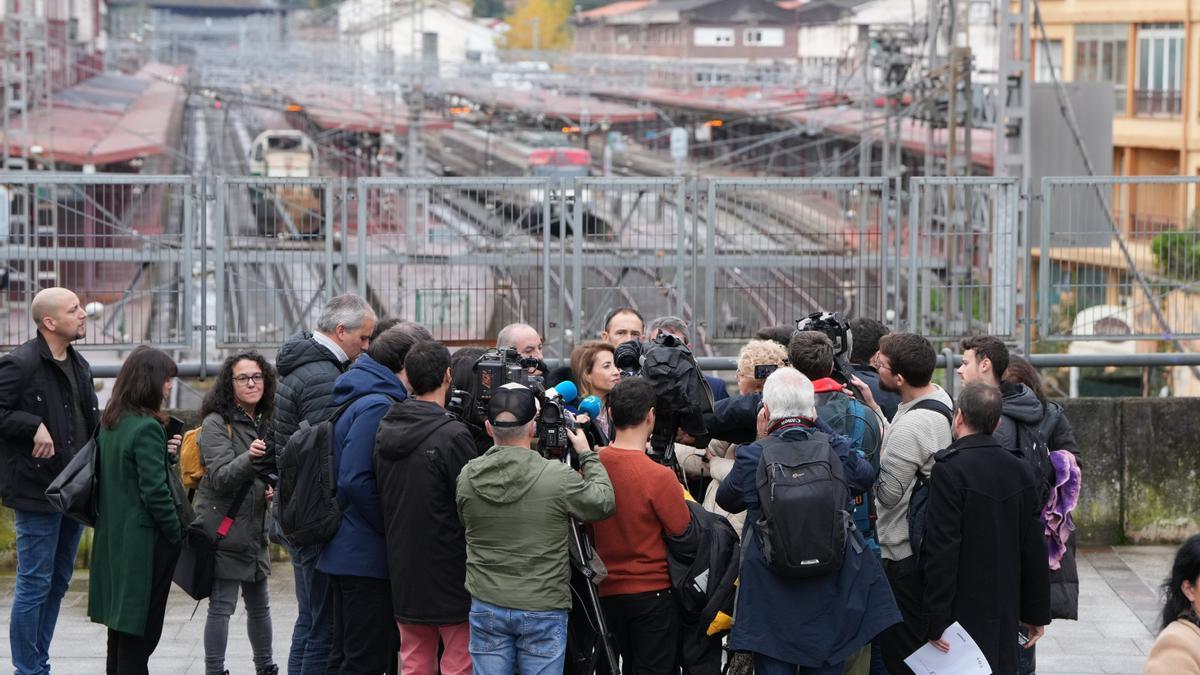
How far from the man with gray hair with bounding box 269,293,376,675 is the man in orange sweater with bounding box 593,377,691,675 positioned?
122 cm

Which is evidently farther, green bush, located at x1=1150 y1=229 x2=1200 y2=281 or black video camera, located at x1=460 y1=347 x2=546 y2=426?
green bush, located at x1=1150 y1=229 x2=1200 y2=281

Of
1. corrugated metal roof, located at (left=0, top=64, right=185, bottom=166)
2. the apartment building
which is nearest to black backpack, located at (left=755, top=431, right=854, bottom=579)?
corrugated metal roof, located at (left=0, top=64, right=185, bottom=166)

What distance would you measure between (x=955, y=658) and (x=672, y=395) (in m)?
1.47

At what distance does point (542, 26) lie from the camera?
10112 cm

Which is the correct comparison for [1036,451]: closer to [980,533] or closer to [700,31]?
[980,533]

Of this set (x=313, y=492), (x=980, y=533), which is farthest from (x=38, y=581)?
(x=980, y=533)

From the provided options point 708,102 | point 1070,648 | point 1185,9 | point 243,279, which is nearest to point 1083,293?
point 1070,648

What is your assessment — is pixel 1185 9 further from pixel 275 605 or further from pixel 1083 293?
pixel 275 605

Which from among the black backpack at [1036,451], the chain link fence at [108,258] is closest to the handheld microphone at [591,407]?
the black backpack at [1036,451]

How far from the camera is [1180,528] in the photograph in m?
10.1

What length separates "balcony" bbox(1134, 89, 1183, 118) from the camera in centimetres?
3612

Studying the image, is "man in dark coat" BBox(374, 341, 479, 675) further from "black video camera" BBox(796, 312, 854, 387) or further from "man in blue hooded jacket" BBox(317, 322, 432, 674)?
"black video camera" BBox(796, 312, 854, 387)

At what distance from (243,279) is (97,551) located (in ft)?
12.8

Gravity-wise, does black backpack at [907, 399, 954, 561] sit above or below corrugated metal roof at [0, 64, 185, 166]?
below
